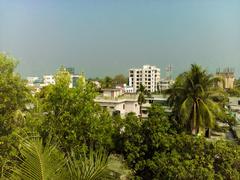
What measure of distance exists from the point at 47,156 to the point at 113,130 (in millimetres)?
8035

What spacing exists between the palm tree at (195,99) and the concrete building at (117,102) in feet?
41.8

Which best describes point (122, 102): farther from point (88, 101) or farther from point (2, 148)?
point (2, 148)

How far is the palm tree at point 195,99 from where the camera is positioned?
13.9 m

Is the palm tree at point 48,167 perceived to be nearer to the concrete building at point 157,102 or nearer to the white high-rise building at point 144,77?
the concrete building at point 157,102

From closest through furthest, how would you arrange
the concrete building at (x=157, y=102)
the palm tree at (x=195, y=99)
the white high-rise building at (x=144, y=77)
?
the palm tree at (x=195, y=99) → the concrete building at (x=157, y=102) → the white high-rise building at (x=144, y=77)

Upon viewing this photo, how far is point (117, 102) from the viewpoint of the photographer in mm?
28047

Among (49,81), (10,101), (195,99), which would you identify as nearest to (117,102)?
(49,81)

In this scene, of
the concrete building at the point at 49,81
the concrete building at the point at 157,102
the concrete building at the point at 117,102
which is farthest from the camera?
the concrete building at the point at 117,102

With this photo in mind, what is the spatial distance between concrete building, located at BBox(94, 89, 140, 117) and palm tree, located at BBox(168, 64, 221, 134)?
1275cm

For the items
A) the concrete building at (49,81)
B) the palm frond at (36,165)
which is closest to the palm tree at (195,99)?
the concrete building at (49,81)

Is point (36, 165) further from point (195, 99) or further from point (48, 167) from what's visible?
point (195, 99)

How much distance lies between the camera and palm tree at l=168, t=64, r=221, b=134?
45.6 feet

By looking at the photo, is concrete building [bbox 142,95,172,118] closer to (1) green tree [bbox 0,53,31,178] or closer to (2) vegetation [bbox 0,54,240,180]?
(2) vegetation [bbox 0,54,240,180]

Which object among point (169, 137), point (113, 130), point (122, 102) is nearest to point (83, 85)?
point (113, 130)
